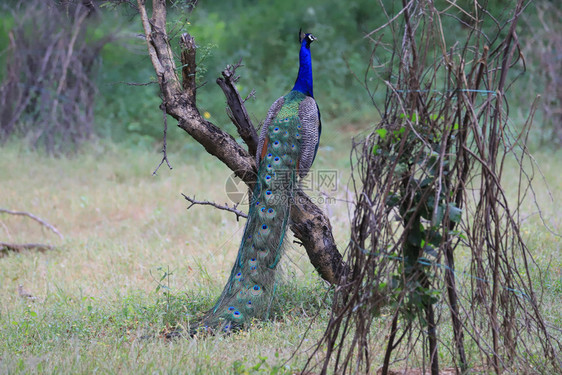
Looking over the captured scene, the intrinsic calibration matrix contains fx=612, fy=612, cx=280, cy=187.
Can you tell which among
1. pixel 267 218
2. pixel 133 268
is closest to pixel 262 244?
pixel 267 218

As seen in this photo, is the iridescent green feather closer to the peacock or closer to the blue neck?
the peacock

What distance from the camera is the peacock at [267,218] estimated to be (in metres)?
3.84

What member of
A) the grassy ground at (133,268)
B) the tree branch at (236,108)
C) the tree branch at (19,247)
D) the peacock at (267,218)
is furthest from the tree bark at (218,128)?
the tree branch at (19,247)

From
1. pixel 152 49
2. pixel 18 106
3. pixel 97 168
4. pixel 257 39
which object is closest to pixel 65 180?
pixel 97 168

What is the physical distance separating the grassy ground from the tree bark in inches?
8.5

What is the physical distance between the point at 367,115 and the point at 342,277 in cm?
940

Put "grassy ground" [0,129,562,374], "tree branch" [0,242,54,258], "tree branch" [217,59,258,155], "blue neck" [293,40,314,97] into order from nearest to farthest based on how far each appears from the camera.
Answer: "grassy ground" [0,129,562,374], "tree branch" [217,59,258,155], "blue neck" [293,40,314,97], "tree branch" [0,242,54,258]

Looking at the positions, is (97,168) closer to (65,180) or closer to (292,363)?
(65,180)

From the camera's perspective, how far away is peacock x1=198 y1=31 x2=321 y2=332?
3.84 metres

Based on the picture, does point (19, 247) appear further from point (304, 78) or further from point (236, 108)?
point (304, 78)

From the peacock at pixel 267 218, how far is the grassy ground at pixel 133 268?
0.17m

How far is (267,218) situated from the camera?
13.0 feet

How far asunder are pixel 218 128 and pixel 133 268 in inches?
82.3

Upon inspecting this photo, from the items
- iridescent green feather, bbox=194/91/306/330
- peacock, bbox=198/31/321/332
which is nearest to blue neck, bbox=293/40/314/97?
peacock, bbox=198/31/321/332
